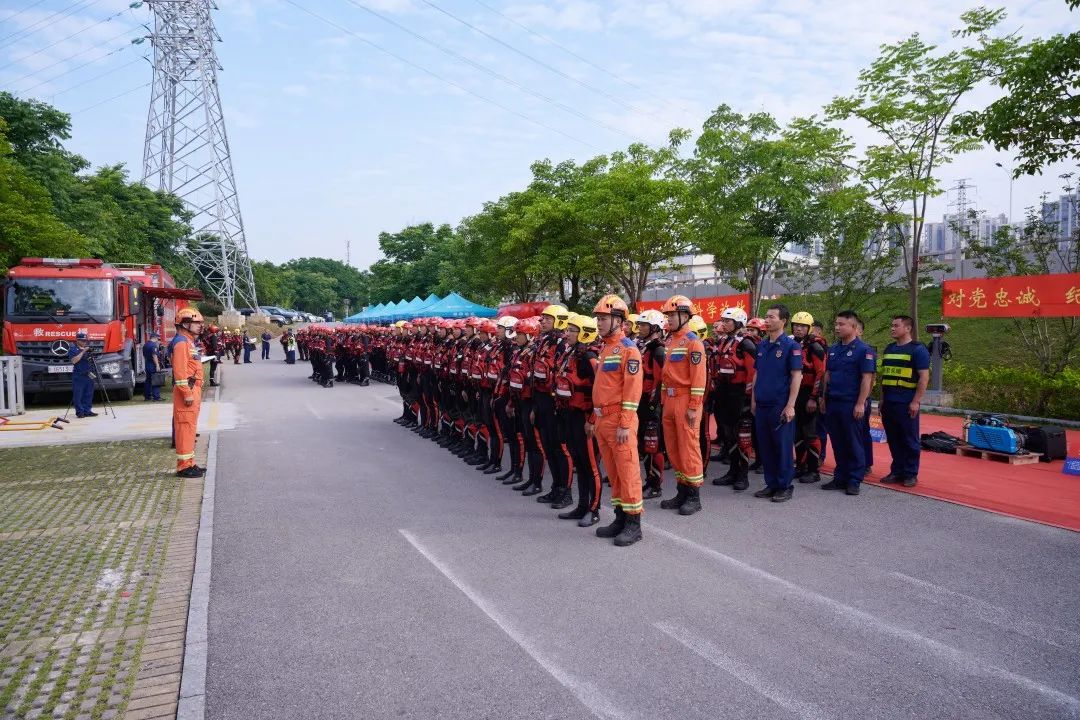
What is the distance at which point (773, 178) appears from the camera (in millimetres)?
15641

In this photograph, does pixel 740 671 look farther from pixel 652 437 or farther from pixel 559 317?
pixel 559 317

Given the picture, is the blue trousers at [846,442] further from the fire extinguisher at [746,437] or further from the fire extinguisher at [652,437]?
the fire extinguisher at [652,437]

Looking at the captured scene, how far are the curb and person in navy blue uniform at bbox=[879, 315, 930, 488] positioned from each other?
700 cm

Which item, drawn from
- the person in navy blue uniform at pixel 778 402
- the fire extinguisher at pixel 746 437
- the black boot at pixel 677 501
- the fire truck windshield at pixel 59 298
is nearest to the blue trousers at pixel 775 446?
the person in navy blue uniform at pixel 778 402

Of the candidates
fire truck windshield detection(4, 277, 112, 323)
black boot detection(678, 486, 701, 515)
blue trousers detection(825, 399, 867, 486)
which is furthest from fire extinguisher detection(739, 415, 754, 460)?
fire truck windshield detection(4, 277, 112, 323)

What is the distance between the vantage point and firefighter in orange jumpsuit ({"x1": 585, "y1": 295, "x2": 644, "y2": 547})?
595cm

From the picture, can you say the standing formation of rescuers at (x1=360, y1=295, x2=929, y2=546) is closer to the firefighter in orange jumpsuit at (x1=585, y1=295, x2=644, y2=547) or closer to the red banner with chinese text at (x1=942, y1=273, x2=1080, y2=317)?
the firefighter in orange jumpsuit at (x1=585, y1=295, x2=644, y2=547)

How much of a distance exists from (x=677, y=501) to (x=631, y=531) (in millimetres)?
1278

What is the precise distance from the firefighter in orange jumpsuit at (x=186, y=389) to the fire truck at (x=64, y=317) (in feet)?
29.2

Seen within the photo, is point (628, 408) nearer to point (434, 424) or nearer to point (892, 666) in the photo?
point (892, 666)

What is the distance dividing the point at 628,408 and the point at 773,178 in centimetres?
1154

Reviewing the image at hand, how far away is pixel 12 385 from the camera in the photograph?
1547 centimetres

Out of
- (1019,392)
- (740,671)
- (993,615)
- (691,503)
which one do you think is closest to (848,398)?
(691,503)

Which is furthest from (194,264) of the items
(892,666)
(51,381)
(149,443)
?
(892,666)
